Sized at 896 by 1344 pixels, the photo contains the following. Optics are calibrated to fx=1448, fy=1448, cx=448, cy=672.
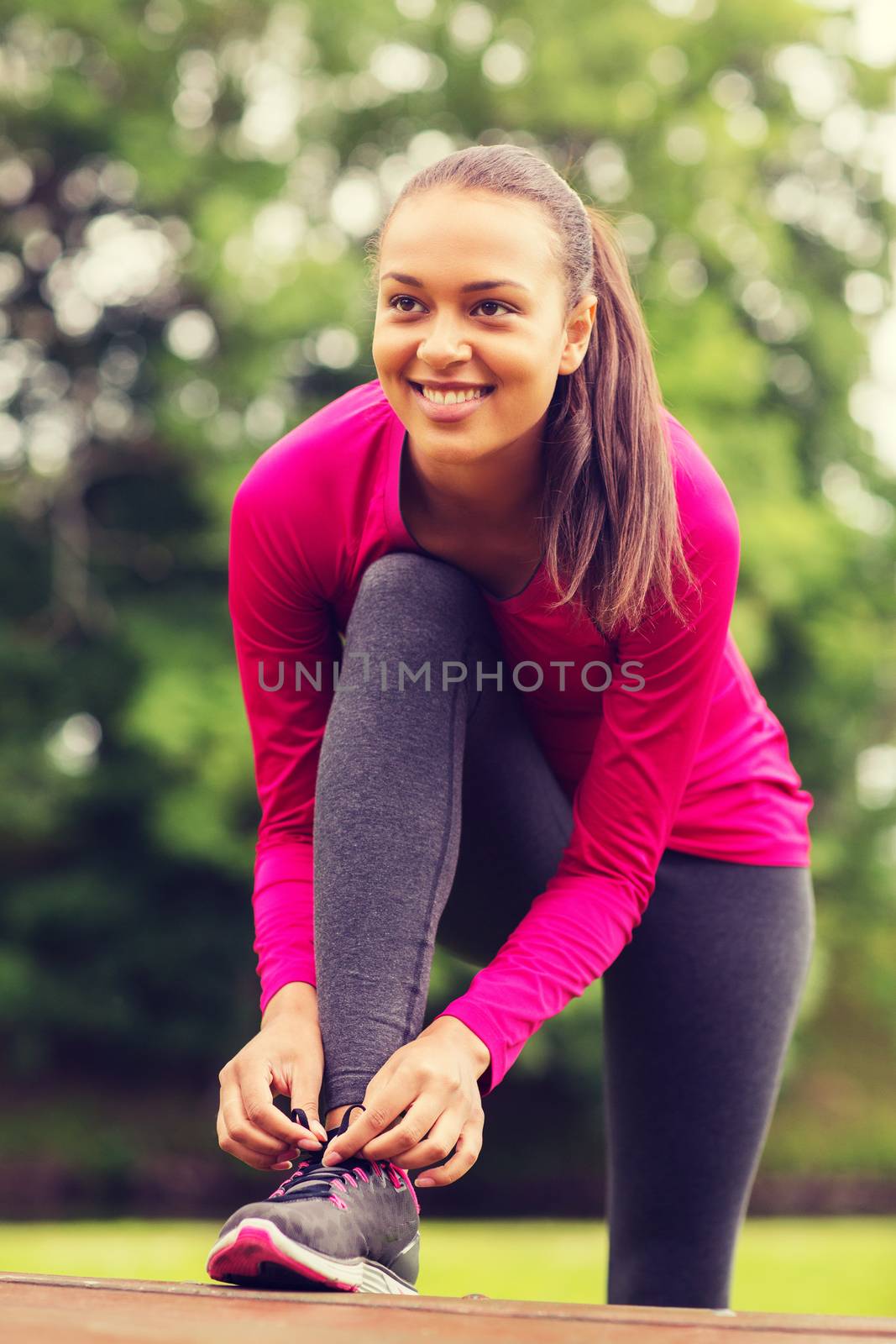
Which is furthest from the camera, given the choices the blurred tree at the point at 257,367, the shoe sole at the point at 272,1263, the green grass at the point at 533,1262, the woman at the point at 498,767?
the blurred tree at the point at 257,367

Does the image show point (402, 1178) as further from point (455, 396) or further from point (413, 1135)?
point (455, 396)

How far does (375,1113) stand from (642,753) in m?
0.53

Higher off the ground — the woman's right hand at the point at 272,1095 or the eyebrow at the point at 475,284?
the eyebrow at the point at 475,284

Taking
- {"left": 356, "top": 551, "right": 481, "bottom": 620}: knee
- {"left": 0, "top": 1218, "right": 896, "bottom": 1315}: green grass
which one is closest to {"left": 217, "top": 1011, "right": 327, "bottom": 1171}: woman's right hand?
{"left": 356, "top": 551, "right": 481, "bottom": 620}: knee

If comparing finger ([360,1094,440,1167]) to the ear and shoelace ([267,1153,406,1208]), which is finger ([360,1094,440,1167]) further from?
the ear

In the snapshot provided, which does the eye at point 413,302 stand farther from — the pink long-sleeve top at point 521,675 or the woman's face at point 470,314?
the pink long-sleeve top at point 521,675

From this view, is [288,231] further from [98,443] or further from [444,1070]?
[444,1070]

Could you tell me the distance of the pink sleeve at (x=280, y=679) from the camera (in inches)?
64.5

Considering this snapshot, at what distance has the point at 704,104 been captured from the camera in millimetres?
9922

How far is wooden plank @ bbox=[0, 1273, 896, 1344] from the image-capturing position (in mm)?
1003

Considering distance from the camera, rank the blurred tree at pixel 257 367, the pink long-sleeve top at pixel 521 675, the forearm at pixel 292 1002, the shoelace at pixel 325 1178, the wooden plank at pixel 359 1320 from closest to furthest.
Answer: the wooden plank at pixel 359 1320 → the shoelace at pixel 325 1178 → the forearm at pixel 292 1002 → the pink long-sleeve top at pixel 521 675 → the blurred tree at pixel 257 367

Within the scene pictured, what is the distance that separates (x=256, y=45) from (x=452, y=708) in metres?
10.1

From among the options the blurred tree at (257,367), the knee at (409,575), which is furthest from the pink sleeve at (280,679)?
the blurred tree at (257,367)

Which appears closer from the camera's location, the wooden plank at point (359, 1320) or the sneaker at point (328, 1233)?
the wooden plank at point (359, 1320)
